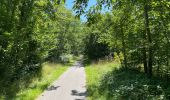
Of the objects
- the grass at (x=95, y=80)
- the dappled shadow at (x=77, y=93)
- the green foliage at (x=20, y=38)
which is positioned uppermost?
the green foliage at (x=20, y=38)

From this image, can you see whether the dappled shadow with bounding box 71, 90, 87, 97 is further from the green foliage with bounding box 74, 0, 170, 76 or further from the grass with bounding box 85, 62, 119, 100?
the green foliage with bounding box 74, 0, 170, 76

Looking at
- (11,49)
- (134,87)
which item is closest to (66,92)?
(11,49)

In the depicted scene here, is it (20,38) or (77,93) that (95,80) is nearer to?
(77,93)

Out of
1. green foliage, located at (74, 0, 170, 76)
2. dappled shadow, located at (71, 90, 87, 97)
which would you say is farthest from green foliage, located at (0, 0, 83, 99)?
green foliage, located at (74, 0, 170, 76)

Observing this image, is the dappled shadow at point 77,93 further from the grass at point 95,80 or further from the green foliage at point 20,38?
the green foliage at point 20,38

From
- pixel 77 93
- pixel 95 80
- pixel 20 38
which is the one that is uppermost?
pixel 20 38

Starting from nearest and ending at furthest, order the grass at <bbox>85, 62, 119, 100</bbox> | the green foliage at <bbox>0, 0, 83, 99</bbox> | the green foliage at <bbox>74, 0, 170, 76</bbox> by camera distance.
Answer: the green foliage at <bbox>74, 0, 170, 76</bbox> < the grass at <bbox>85, 62, 119, 100</bbox> < the green foliage at <bbox>0, 0, 83, 99</bbox>

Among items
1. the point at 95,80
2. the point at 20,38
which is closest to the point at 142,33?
the point at 95,80

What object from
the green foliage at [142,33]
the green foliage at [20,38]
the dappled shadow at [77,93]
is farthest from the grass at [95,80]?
the green foliage at [20,38]

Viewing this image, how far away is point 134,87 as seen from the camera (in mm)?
11812

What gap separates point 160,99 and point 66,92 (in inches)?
325

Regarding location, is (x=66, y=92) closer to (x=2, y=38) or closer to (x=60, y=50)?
(x=2, y=38)

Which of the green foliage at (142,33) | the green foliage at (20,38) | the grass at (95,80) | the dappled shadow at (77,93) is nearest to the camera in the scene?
the green foliage at (142,33)

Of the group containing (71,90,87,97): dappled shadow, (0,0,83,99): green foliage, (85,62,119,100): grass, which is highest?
(0,0,83,99): green foliage
